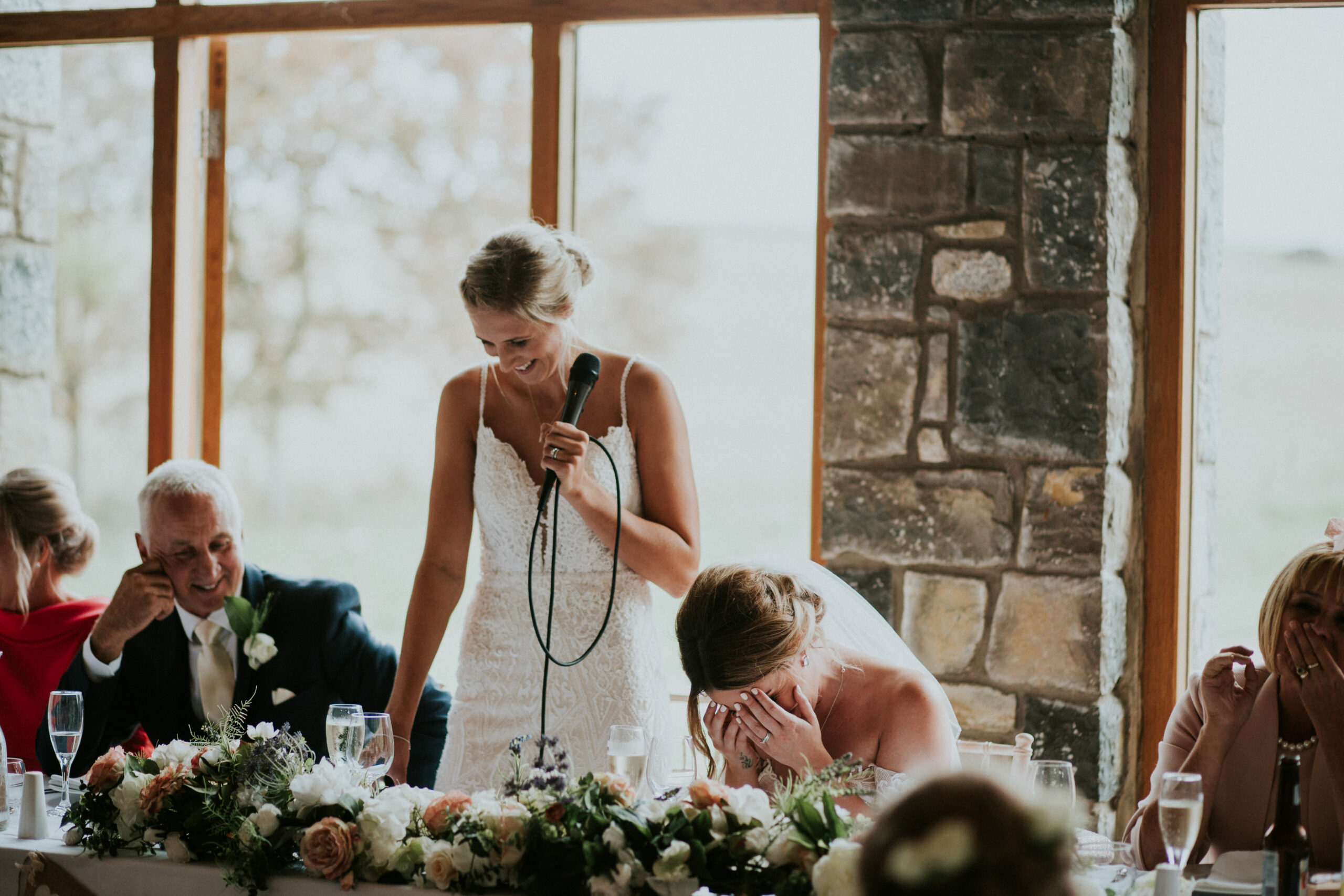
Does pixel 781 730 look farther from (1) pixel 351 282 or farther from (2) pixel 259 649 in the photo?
(1) pixel 351 282

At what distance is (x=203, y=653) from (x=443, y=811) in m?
1.33

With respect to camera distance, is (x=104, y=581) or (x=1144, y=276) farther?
(x=104, y=581)

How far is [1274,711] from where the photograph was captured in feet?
7.20

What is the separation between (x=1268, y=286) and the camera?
2.91 meters

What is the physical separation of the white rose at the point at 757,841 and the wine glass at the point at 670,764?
262 mm

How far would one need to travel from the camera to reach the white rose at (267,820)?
5.36 feet

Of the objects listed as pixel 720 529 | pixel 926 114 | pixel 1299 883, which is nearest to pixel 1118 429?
pixel 926 114

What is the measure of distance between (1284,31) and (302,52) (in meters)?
2.49

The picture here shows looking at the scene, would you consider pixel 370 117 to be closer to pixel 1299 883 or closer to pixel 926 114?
pixel 926 114

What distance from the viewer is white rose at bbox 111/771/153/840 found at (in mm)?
1729

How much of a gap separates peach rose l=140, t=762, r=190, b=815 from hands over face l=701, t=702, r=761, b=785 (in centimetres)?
80

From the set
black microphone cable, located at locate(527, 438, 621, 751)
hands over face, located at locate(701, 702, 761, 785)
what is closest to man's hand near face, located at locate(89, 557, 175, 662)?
black microphone cable, located at locate(527, 438, 621, 751)

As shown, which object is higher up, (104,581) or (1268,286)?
(1268,286)

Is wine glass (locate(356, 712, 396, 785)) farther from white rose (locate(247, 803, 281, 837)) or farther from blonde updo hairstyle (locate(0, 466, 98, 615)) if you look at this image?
blonde updo hairstyle (locate(0, 466, 98, 615))
